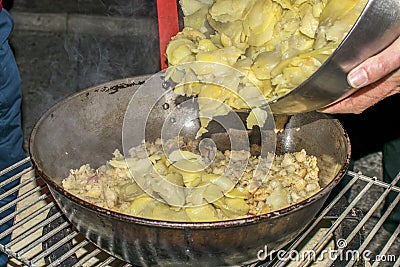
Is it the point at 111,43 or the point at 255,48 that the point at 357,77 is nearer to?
the point at 255,48

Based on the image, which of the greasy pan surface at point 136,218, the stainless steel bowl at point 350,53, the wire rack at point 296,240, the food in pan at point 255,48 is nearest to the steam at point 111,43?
the greasy pan surface at point 136,218

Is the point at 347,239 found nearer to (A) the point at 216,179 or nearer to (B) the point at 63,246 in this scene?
(A) the point at 216,179

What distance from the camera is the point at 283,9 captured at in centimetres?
152

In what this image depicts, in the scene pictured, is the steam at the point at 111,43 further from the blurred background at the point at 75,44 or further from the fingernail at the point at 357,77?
the fingernail at the point at 357,77

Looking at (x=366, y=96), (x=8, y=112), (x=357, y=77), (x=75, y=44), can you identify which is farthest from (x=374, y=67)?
(x=75, y=44)

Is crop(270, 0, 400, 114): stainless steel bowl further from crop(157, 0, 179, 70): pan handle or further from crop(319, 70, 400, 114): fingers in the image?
crop(157, 0, 179, 70): pan handle

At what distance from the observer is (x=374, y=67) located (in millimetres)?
1271

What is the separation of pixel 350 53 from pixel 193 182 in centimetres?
65

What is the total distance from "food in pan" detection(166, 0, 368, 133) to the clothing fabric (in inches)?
43.7

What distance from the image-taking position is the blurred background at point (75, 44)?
4227 millimetres

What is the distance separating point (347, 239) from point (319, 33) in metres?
0.59

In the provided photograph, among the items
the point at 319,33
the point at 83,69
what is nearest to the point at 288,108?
the point at 319,33

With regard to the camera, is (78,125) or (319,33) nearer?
(319,33)

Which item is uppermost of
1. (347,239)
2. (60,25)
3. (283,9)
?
(60,25)
